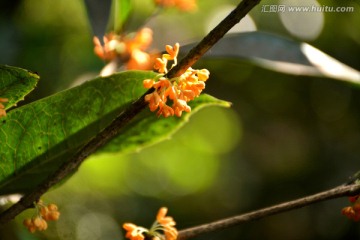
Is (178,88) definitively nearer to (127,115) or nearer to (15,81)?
(127,115)

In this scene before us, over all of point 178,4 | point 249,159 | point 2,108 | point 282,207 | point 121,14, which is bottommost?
point 282,207

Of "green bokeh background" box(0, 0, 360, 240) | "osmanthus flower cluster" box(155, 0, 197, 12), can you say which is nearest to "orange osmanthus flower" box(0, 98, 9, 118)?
"osmanthus flower cluster" box(155, 0, 197, 12)

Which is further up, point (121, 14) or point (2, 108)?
point (121, 14)

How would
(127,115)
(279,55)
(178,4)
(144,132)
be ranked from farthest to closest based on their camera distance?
(178,4)
(279,55)
(144,132)
(127,115)

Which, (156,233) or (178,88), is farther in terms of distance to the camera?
(156,233)

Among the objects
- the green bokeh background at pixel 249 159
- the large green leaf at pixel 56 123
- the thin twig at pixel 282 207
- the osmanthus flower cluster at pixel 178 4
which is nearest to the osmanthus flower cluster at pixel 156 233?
the thin twig at pixel 282 207

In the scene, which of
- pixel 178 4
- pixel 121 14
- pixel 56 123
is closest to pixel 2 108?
pixel 56 123

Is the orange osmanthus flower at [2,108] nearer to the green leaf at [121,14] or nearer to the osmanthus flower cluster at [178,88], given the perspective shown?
the osmanthus flower cluster at [178,88]

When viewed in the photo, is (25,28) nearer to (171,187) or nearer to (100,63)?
(100,63)
